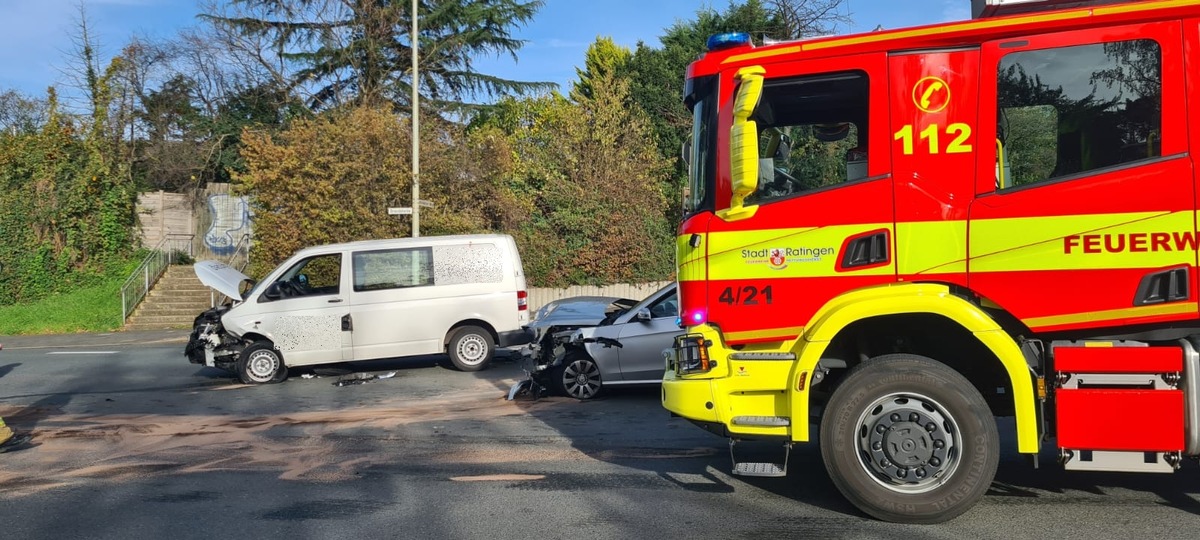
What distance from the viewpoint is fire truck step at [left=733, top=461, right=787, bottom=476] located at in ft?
18.6

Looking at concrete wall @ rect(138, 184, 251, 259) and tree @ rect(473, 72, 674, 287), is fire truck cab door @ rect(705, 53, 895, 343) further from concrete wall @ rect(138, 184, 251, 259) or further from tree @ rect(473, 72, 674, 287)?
concrete wall @ rect(138, 184, 251, 259)

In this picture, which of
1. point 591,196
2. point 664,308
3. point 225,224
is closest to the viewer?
point 664,308

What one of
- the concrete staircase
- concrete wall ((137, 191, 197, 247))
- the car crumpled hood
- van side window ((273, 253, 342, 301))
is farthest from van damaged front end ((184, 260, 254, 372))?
concrete wall ((137, 191, 197, 247))

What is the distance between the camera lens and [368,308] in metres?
14.0

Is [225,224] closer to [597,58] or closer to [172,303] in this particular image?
[172,303]

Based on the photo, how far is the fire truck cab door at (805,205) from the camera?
5645 millimetres

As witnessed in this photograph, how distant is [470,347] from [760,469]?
9197mm

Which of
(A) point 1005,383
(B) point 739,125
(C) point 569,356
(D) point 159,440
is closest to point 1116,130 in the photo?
(A) point 1005,383

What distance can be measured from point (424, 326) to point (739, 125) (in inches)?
371

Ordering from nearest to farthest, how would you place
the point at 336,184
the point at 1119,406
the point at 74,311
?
the point at 1119,406, the point at 336,184, the point at 74,311

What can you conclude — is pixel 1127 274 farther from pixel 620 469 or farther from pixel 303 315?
pixel 303 315

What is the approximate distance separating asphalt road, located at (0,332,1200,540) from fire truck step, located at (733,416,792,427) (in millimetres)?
583

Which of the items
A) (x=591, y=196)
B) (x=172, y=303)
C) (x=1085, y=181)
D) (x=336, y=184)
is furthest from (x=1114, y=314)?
(x=172, y=303)

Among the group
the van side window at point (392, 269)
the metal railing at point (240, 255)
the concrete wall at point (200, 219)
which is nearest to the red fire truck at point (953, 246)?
the van side window at point (392, 269)
